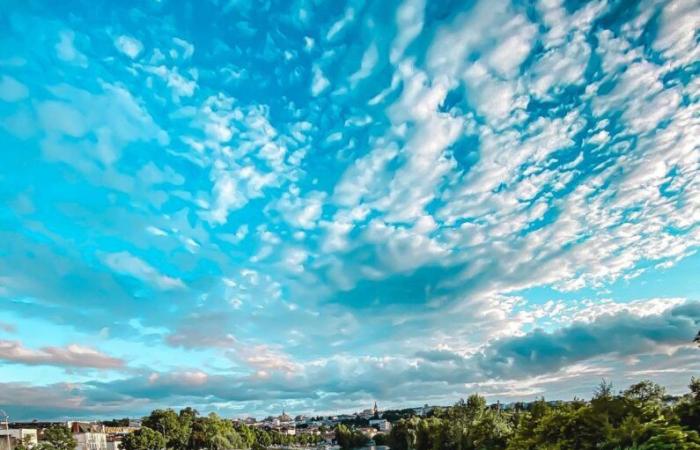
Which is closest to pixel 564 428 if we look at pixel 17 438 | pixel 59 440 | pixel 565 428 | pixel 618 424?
pixel 565 428

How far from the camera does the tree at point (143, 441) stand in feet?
420

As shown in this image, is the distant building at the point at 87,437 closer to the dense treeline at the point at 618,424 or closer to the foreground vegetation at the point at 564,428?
the foreground vegetation at the point at 564,428

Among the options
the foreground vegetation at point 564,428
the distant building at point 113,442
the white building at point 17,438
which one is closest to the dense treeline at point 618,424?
the foreground vegetation at point 564,428

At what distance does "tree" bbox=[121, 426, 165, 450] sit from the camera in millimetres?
127875

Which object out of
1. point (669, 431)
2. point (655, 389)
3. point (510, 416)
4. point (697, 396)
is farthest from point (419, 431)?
point (669, 431)

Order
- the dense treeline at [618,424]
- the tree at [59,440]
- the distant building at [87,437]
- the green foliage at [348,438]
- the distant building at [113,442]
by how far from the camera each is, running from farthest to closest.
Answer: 1. the green foliage at [348,438]
2. the distant building at [113,442]
3. the distant building at [87,437]
4. the tree at [59,440]
5. the dense treeline at [618,424]

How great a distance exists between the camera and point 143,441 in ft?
421

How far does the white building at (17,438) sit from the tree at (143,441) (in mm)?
20755

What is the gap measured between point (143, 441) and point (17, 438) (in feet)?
95.9

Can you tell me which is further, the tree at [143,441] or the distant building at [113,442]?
the distant building at [113,442]

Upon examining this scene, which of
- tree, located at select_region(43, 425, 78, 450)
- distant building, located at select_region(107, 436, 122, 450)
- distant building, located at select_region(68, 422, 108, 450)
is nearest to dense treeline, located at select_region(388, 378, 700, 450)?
tree, located at select_region(43, 425, 78, 450)

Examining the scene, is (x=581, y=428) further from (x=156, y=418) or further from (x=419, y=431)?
(x=156, y=418)

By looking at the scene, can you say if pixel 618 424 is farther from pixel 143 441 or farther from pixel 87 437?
pixel 87 437

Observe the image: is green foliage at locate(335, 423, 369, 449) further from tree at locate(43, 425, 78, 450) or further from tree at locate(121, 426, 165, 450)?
tree at locate(43, 425, 78, 450)
